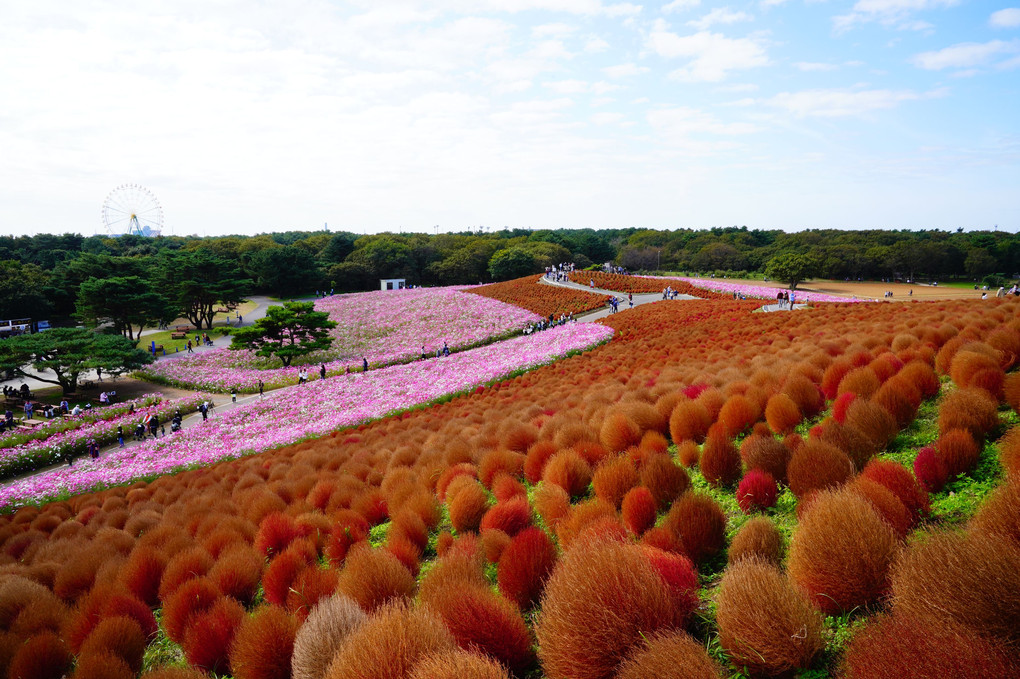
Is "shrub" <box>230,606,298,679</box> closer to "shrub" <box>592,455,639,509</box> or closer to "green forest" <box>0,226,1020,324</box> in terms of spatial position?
"shrub" <box>592,455,639,509</box>

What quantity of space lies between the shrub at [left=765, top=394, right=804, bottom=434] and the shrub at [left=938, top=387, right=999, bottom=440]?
155cm

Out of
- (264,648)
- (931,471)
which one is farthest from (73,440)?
(931,471)

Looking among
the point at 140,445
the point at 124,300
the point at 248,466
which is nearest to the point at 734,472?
the point at 248,466

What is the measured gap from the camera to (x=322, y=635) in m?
3.29

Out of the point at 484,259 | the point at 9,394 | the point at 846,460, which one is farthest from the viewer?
the point at 484,259

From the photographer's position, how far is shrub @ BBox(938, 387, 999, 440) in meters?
4.37

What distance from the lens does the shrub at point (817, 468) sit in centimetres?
413

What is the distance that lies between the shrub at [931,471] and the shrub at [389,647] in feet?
12.9

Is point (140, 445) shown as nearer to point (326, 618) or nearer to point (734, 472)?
point (326, 618)

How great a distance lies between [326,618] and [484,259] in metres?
76.7

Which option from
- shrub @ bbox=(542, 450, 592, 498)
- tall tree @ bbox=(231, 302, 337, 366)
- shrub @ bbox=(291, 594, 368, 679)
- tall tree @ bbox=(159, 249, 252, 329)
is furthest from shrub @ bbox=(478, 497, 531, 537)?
tall tree @ bbox=(159, 249, 252, 329)

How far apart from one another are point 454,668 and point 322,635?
4.43 ft

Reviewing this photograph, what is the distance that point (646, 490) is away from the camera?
456 centimetres

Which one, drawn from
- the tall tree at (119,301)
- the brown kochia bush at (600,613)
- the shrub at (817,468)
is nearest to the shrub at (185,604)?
the brown kochia bush at (600,613)
